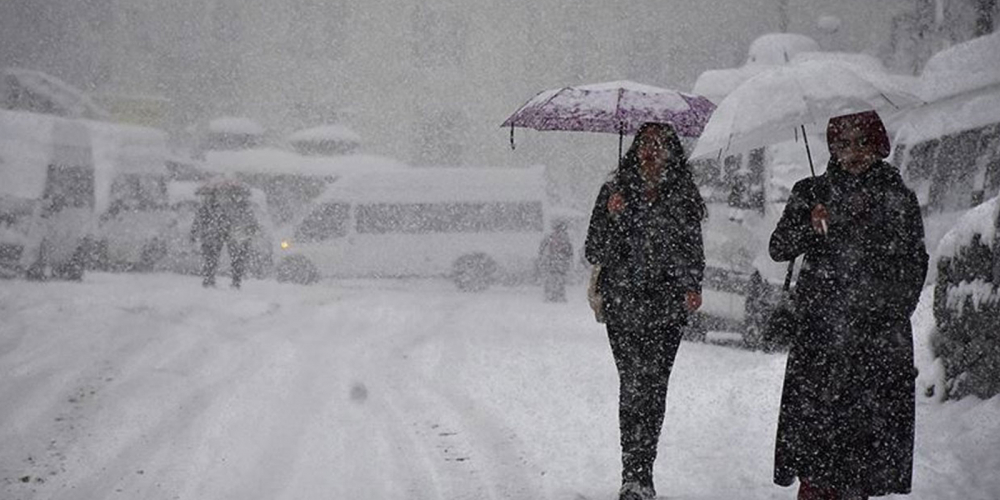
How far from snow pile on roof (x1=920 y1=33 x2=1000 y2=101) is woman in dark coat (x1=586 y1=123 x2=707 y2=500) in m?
7.97

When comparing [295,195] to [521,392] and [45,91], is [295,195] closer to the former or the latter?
[45,91]

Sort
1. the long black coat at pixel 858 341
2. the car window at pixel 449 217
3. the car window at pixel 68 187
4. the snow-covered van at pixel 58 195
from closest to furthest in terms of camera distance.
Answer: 1. the long black coat at pixel 858 341
2. the snow-covered van at pixel 58 195
3. the car window at pixel 68 187
4. the car window at pixel 449 217

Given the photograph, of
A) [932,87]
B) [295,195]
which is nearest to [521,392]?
[932,87]

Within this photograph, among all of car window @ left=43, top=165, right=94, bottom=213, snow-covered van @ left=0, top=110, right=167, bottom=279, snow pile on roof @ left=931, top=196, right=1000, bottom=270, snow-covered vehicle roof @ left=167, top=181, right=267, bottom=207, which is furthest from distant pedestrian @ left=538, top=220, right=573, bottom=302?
snow pile on roof @ left=931, top=196, right=1000, bottom=270

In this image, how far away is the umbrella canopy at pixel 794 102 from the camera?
4.94 metres

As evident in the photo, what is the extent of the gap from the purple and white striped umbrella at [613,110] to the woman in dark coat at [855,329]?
147 cm

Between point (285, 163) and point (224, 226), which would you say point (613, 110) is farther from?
point (285, 163)

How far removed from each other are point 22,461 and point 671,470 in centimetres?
379

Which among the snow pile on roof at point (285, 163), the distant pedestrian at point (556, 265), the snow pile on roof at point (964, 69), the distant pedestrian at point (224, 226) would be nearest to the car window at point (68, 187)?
the distant pedestrian at point (224, 226)

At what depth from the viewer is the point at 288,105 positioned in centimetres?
3838

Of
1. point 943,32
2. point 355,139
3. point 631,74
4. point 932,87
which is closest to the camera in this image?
point 932,87

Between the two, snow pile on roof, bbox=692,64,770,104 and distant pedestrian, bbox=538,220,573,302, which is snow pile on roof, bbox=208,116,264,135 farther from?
snow pile on roof, bbox=692,64,770,104

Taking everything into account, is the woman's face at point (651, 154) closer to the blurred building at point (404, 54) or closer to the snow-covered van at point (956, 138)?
the snow-covered van at point (956, 138)

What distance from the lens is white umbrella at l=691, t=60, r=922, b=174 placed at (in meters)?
4.94
